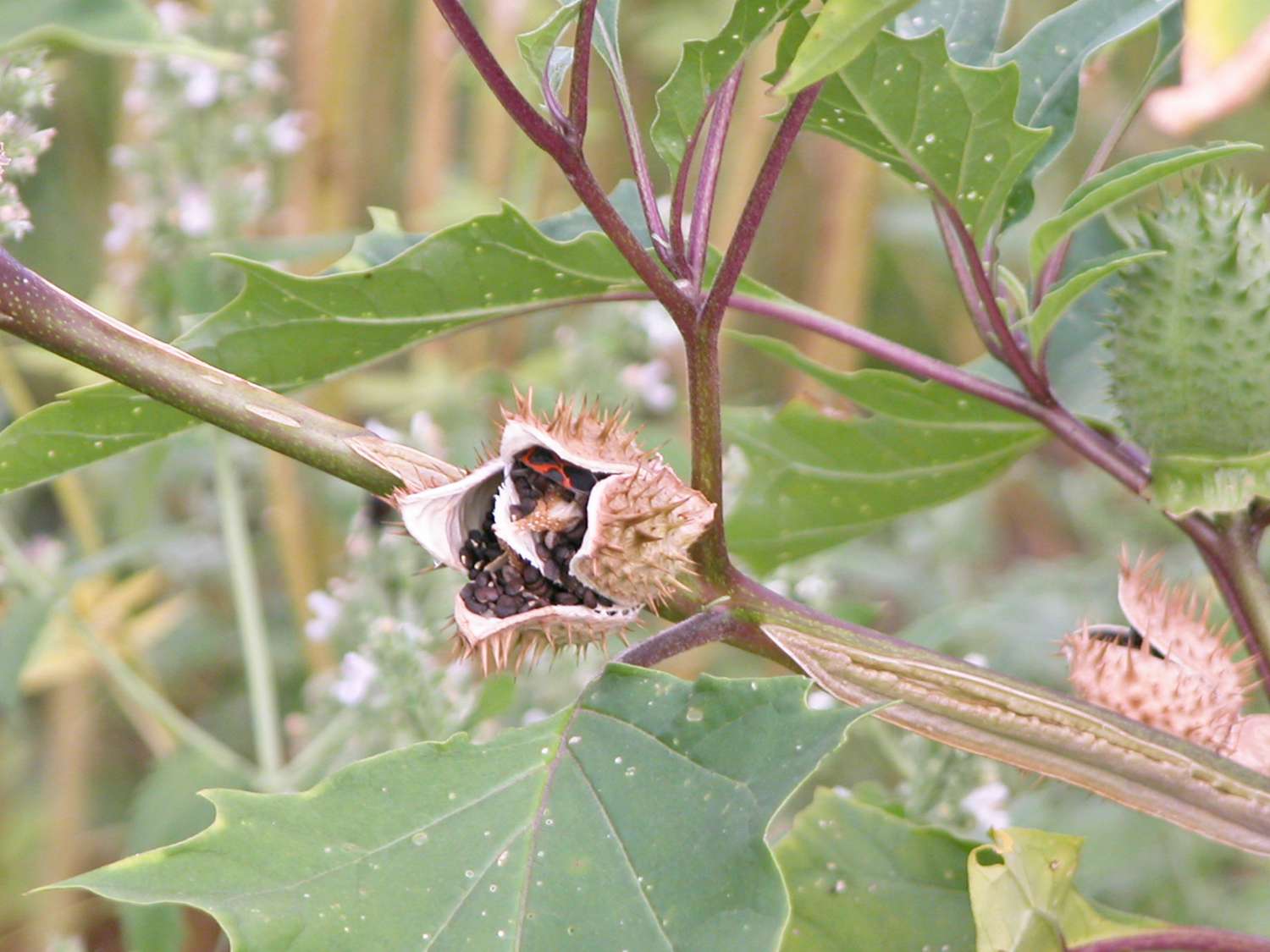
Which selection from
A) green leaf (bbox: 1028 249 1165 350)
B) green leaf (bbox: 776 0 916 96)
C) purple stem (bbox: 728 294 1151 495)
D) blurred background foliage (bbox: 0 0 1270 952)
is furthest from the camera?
blurred background foliage (bbox: 0 0 1270 952)

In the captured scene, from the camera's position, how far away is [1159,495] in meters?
0.65

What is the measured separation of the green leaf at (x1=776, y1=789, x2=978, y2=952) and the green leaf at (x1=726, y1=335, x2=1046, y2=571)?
199mm

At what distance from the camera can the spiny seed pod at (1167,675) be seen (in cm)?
62

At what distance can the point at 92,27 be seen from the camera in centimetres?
81

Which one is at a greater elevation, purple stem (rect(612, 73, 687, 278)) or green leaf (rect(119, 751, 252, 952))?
purple stem (rect(612, 73, 687, 278))

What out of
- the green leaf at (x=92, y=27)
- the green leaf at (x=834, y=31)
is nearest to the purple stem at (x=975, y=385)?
the green leaf at (x=834, y=31)

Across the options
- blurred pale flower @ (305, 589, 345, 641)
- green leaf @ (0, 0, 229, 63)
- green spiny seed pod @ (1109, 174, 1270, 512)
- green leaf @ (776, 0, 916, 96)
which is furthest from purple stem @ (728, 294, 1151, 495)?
blurred pale flower @ (305, 589, 345, 641)

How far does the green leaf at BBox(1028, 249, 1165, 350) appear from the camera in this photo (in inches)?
22.8

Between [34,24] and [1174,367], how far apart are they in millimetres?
670

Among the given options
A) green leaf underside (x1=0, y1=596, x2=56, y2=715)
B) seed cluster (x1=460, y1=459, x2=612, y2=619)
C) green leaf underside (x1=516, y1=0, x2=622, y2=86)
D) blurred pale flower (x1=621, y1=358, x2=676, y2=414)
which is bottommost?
green leaf underside (x1=0, y1=596, x2=56, y2=715)

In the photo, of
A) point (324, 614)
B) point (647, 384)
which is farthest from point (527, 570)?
point (647, 384)

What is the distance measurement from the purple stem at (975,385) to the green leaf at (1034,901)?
0.19 metres

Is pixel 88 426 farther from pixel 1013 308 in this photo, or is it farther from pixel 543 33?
pixel 1013 308

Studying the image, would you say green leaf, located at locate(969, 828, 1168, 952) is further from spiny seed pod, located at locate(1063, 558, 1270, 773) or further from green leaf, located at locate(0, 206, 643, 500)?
green leaf, located at locate(0, 206, 643, 500)
